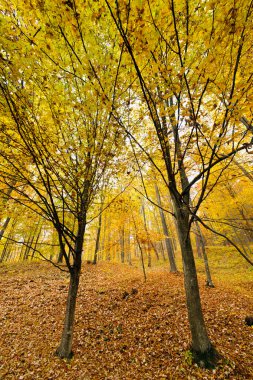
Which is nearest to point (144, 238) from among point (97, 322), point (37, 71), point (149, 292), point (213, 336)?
point (149, 292)

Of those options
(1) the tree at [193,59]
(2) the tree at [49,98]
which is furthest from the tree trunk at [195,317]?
(2) the tree at [49,98]

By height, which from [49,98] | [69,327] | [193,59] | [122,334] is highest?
[49,98]

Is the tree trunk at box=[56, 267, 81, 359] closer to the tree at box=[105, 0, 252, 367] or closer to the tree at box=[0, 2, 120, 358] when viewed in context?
the tree at box=[0, 2, 120, 358]

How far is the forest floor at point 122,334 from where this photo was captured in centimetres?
320

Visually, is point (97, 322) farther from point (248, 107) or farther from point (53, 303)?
point (248, 107)

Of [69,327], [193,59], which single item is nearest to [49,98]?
[193,59]

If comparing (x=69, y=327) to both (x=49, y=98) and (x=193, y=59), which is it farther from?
(x=193, y=59)

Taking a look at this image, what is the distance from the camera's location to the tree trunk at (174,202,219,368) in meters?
3.20

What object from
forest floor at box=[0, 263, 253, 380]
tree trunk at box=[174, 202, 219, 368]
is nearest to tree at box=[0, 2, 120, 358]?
forest floor at box=[0, 263, 253, 380]

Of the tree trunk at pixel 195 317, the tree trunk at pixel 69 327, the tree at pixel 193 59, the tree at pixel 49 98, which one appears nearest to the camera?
the tree at pixel 193 59

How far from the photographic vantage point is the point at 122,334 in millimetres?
4371

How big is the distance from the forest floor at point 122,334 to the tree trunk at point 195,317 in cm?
16

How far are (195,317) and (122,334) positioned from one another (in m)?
2.15

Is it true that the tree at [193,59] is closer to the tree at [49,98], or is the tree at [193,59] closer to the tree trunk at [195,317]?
the tree trunk at [195,317]
